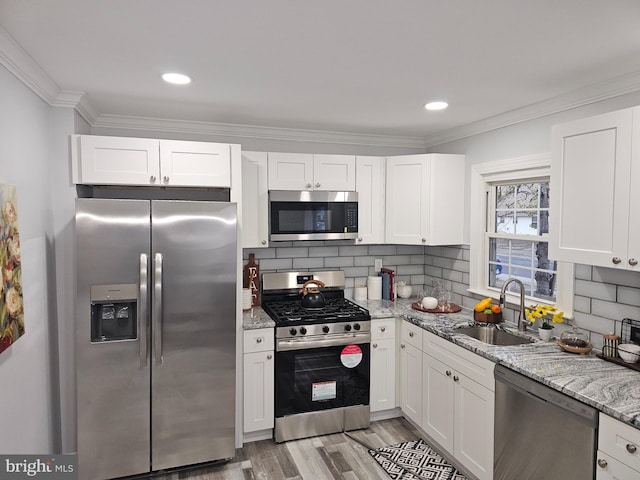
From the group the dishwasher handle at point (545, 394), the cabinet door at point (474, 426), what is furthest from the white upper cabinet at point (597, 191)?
the cabinet door at point (474, 426)

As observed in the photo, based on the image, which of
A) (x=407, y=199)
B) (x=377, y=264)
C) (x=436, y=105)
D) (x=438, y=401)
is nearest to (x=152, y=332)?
(x=438, y=401)

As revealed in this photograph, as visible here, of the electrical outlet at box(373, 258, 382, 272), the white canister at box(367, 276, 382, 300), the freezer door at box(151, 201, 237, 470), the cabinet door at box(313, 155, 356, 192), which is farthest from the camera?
the electrical outlet at box(373, 258, 382, 272)

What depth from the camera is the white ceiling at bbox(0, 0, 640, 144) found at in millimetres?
1598

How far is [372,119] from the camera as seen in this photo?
3334 millimetres

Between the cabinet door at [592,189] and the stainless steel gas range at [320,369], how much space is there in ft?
5.19

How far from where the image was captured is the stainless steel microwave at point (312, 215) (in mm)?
3418

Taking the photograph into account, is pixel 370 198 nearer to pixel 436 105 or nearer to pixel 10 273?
pixel 436 105

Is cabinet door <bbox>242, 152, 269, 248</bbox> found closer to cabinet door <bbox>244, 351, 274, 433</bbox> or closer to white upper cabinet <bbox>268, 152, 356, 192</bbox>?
white upper cabinet <bbox>268, 152, 356, 192</bbox>

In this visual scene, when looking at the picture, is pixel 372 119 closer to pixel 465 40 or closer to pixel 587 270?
pixel 465 40

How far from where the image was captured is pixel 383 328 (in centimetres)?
341

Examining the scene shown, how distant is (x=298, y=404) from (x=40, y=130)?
2513mm

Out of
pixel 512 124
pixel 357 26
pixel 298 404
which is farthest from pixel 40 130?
pixel 512 124

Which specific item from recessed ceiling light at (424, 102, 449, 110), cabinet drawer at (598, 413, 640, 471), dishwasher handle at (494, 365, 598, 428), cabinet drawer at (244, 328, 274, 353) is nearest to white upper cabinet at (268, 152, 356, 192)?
recessed ceiling light at (424, 102, 449, 110)

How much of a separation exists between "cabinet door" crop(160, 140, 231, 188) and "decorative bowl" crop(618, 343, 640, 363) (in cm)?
255
